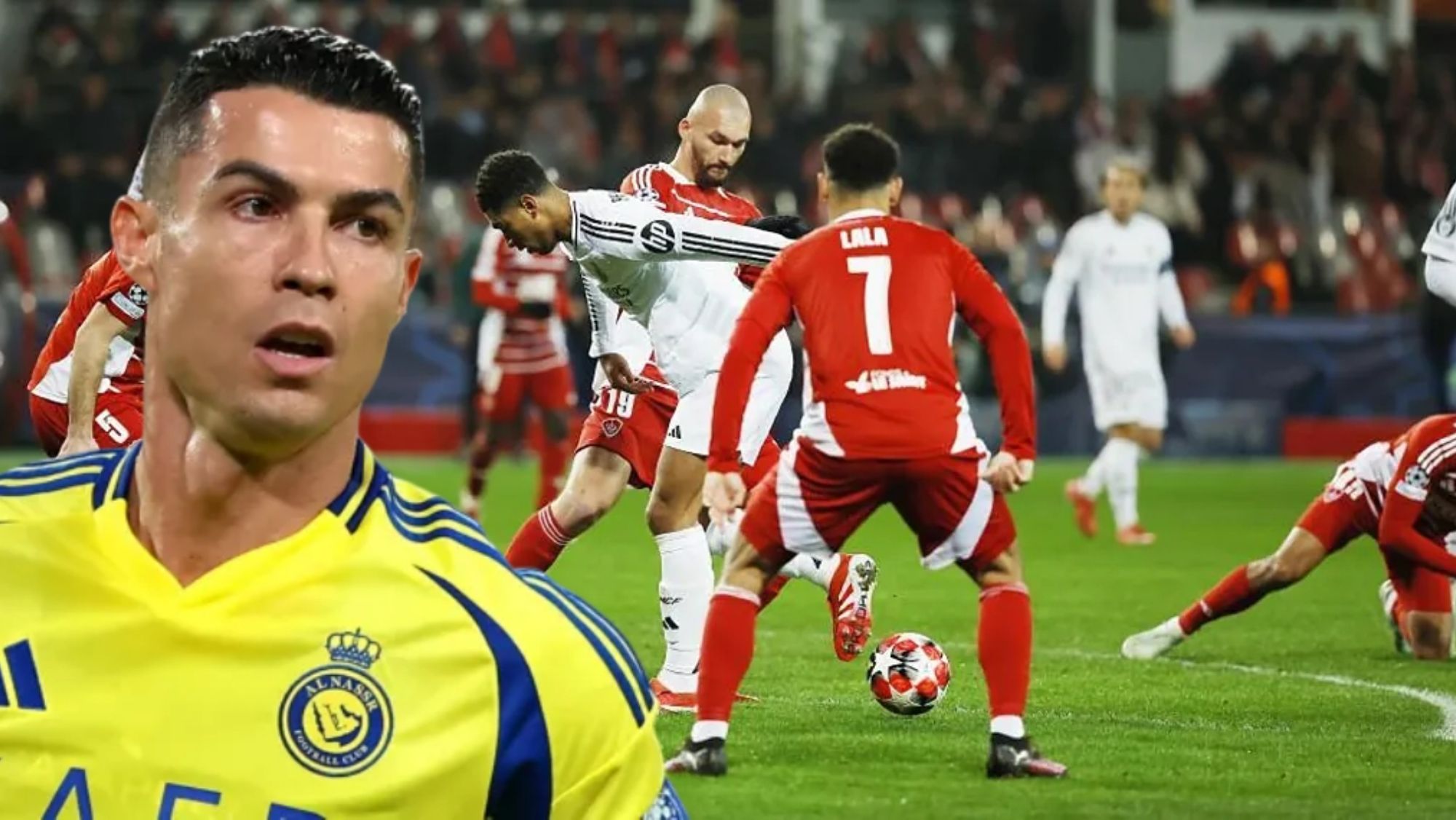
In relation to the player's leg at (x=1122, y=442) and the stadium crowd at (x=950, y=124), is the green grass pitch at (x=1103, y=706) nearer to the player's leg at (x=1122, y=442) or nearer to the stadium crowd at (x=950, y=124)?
the player's leg at (x=1122, y=442)

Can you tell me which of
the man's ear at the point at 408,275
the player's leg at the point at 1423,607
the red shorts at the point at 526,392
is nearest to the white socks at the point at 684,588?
the player's leg at the point at 1423,607

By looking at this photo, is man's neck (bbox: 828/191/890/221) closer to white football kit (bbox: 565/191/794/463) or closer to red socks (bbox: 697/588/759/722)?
white football kit (bbox: 565/191/794/463)

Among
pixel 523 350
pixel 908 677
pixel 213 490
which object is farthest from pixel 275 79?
pixel 523 350

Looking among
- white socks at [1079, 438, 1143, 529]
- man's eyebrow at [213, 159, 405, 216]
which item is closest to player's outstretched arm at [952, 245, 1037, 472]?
man's eyebrow at [213, 159, 405, 216]

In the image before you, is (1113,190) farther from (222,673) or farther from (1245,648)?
(222,673)

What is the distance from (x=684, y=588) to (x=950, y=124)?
58.5 feet

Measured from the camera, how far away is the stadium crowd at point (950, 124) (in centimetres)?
2328

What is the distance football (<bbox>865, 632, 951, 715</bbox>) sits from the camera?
25.8 ft

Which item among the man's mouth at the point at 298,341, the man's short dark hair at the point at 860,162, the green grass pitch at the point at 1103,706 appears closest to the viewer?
the man's mouth at the point at 298,341

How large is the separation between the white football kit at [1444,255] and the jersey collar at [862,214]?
3.42m

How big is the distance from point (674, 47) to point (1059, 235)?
15.2ft

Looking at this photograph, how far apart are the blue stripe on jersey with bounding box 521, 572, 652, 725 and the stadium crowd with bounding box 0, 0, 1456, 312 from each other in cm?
1984

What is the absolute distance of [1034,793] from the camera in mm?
6453

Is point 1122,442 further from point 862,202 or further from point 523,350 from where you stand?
point 862,202
